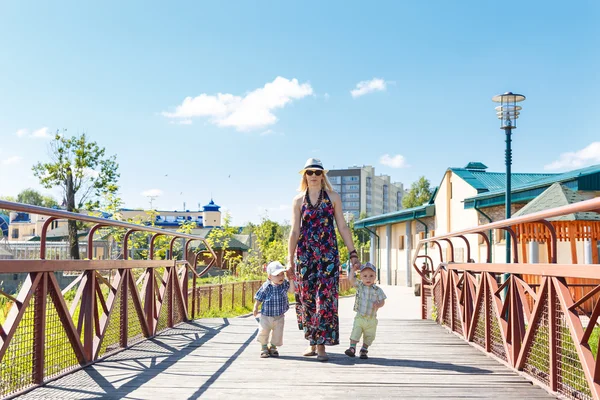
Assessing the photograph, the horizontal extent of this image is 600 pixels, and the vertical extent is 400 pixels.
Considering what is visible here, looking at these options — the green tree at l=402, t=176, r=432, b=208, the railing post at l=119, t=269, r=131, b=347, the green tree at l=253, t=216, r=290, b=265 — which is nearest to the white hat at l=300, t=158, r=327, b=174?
the railing post at l=119, t=269, r=131, b=347

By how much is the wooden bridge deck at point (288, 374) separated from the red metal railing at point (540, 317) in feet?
0.53

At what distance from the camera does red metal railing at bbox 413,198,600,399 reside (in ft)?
10.7

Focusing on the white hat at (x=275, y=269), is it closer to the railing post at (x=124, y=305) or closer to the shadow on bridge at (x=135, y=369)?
the shadow on bridge at (x=135, y=369)

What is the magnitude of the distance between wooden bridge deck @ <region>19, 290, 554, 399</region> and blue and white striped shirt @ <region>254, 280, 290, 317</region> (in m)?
0.40

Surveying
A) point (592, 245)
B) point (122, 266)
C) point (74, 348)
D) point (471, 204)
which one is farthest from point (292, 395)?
point (471, 204)

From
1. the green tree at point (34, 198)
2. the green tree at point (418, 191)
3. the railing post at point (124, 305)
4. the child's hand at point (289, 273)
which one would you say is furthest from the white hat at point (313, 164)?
the green tree at point (34, 198)

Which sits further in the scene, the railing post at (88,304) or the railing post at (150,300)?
the railing post at (150,300)

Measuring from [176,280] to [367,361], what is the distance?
10.5 ft

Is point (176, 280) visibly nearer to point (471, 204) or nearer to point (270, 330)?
point (270, 330)

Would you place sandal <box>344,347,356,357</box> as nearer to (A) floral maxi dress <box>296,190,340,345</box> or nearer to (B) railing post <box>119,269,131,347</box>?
(A) floral maxi dress <box>296,190,340,345</box>

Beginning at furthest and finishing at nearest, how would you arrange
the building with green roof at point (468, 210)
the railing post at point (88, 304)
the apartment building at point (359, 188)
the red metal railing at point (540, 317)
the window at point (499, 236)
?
the apartment building at point (359, 188) < the window at point (499, 236) < the building with green roof at point (468, 210) < the railing post at point (88, 304) < the red metal railing at point (540, 317)

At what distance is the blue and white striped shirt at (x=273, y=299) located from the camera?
17.6ft

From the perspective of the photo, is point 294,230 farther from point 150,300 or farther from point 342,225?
point 150,300

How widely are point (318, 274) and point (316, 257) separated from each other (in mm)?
146
